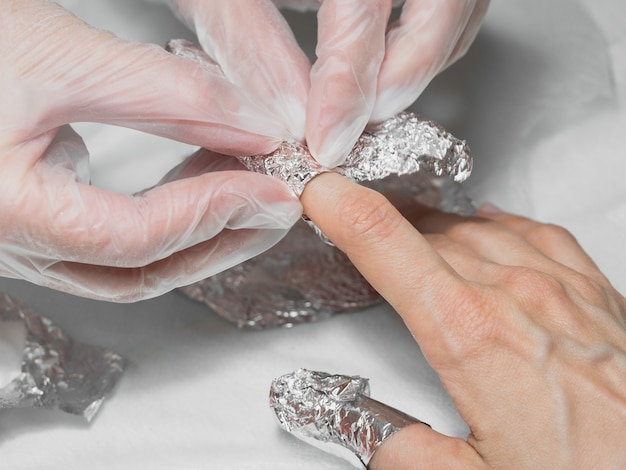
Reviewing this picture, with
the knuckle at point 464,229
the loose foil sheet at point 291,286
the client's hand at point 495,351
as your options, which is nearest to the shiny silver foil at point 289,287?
the loose foil sheet at point 291,286

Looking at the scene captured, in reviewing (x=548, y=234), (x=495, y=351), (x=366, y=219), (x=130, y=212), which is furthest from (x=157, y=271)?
(x=548, y=234)

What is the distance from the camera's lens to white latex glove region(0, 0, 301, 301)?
735mm

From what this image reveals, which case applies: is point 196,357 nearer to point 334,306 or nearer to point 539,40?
point 334,306

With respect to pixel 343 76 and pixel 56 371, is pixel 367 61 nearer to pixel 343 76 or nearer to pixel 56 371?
pixel 343 76

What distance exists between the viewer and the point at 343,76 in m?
0.81

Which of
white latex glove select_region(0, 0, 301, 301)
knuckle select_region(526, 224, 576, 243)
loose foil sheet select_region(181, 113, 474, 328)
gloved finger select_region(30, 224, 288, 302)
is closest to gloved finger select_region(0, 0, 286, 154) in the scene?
white latex glove select_region(0, 0, 301, 301)

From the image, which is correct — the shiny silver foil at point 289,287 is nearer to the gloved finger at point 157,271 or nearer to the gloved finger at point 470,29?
the gloved finger at point 157,271

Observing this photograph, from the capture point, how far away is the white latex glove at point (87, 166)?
0.73 m

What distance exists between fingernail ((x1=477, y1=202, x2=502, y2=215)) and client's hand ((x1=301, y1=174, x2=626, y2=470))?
26cm

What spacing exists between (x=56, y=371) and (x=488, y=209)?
2.02 feet

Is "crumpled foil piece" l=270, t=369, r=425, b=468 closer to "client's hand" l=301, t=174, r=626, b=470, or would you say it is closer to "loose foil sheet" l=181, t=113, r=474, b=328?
"client's hand" l=301, t=174, r=626, b=470

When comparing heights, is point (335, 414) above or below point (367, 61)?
below

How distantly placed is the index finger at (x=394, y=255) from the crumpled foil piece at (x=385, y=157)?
56mm

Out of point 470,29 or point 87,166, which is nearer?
point 87,166
